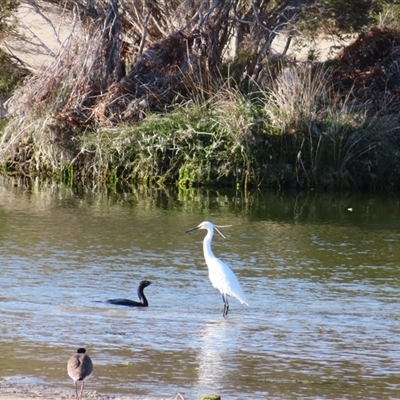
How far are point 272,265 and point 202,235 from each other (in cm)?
256

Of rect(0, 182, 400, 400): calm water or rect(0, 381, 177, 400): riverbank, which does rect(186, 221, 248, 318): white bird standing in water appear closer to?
rect(0, 182, 400, 400): calm water

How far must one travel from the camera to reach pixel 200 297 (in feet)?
37.1

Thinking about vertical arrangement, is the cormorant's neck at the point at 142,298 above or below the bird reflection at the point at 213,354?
above

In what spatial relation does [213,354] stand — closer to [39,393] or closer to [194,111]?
[39,393]

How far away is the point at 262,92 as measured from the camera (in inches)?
818

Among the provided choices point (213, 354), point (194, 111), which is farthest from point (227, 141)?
point (213, 354)

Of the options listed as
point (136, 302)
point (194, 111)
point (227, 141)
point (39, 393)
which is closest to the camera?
point (39, 393)

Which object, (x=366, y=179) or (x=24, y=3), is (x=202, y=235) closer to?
(x=366, y=179)

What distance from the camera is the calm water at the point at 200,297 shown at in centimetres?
802

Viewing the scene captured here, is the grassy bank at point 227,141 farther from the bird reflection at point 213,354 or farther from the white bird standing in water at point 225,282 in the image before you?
the bird reflection at point 213,354

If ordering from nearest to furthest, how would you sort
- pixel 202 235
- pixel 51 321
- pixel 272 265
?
pixel 51 321 < pixel 272 265 < pixel 202 235

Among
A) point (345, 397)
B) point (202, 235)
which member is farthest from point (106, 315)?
point (202, 235)

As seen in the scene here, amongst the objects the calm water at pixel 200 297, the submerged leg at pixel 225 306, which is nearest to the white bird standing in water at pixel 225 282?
the submerged leg at pixel 225 306

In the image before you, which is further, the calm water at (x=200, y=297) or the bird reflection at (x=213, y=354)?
the calm water at (x=200, y=297)
